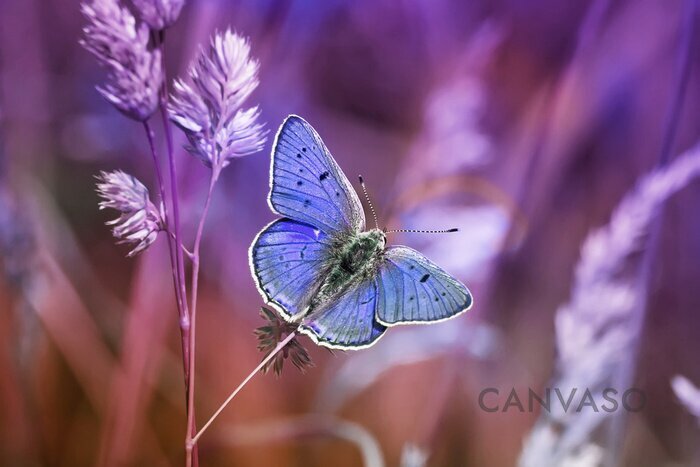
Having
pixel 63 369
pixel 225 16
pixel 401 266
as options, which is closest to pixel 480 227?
pixel 401 266

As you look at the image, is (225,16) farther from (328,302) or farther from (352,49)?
(328,302)

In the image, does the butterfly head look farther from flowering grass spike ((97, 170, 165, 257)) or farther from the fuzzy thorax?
flowering grass spike ((97, 170, 165, 257))

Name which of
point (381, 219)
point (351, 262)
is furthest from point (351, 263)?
point (381, 219)

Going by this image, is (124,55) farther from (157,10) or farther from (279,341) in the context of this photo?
(279,341)

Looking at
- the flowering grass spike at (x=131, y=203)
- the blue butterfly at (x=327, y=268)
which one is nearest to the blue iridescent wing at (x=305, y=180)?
the blue butterfly at (x=327, y=268)

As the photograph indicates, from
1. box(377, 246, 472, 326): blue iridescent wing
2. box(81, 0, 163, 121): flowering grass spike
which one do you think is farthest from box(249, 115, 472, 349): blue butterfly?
box(81, 0, 163, 121): flowering grass spike
